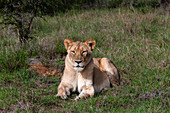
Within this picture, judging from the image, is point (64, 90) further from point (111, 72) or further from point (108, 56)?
point (108, 56)

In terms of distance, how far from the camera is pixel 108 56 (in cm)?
720

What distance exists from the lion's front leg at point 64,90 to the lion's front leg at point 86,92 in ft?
0.76

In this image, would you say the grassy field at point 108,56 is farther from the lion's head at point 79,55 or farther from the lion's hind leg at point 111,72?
the lion's head at point 79,55

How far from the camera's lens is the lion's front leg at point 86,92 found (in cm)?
483

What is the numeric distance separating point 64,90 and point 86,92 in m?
0.38

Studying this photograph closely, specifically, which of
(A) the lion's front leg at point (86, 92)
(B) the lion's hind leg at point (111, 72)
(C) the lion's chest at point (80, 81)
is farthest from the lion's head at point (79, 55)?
(B) the lion's hind leg at point (111, 72)

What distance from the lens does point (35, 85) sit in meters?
5.59

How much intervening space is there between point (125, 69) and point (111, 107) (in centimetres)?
218

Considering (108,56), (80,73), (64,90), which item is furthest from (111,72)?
(108,56)

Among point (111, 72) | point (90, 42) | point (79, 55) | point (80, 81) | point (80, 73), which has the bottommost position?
point (111, 72)

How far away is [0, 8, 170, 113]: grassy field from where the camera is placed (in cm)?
452

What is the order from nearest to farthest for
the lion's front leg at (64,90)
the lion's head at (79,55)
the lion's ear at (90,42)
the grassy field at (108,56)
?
the grassy field at (108,56)
the lion's head at (79,55)
the lion's front leg at (64,90)
the lion's ear at (90,42)

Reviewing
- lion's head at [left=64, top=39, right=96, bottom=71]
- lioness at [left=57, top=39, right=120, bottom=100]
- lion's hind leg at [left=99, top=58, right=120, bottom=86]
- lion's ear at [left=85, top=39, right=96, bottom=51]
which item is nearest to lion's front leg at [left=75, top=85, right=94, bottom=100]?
lioness at [left=57, top=39, right=120, bottom=100]

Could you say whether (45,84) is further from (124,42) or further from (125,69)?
(124,42)
